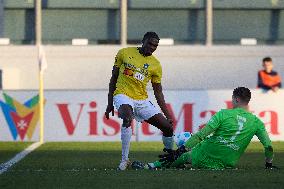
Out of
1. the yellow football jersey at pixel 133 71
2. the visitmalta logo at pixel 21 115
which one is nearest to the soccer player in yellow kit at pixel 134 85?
the yellow football jersey at pixel 133 71

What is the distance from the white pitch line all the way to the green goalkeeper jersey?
8.21 ft

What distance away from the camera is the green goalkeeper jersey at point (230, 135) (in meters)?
13.8

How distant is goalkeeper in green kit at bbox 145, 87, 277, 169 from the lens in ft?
44.6

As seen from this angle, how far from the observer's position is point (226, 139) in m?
13.9

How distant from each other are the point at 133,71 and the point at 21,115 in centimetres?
878

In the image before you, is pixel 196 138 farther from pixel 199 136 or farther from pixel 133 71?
pixel 133 71

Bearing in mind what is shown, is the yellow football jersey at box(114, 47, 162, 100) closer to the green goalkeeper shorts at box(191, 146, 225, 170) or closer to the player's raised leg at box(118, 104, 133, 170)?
the player's raised leg at box(118, 104, 133, 170)

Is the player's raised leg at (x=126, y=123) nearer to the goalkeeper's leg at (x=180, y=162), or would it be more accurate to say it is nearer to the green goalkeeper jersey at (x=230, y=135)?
the goalkeeper's leg at (x=180, y=162)

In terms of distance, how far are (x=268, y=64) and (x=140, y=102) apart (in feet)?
28.6

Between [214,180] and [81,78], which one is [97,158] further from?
[81,78]

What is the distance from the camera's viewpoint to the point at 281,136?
76.7 ft

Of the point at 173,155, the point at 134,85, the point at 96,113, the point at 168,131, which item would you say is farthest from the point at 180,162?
the point at 96,113

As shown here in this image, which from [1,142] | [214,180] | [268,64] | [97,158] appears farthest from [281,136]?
[214,180]

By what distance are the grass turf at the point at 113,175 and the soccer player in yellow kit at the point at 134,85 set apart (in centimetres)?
75
